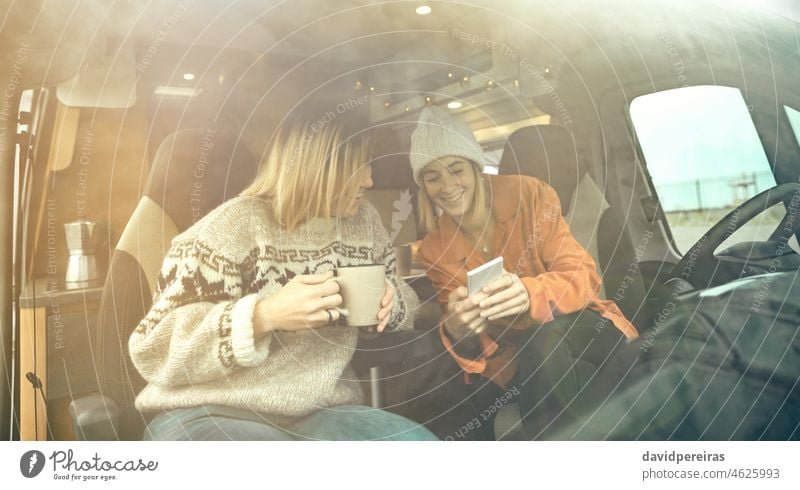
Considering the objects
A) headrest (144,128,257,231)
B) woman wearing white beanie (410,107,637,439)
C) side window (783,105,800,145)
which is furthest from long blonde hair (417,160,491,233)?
side window (783,105,800,145)

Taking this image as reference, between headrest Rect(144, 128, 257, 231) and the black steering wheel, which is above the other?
headrest Rect(144, 128, 257, 231)

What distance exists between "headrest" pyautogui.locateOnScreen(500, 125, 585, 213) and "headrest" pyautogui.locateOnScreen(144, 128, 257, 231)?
13.7 inches

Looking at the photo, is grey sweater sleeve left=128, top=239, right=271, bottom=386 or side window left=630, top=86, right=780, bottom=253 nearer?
grey sweater sleeve left=128, top=239, right=271, bottom=386

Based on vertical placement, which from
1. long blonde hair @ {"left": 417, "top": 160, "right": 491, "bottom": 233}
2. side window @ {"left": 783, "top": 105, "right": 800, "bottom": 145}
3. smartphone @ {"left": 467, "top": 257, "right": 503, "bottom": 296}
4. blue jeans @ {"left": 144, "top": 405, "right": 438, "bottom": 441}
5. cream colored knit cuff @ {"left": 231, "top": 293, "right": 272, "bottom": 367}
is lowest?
blue jeans @ {"left": 144, "top": 405, "right": 438, "bottom": 441}

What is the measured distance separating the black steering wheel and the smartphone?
271 mm

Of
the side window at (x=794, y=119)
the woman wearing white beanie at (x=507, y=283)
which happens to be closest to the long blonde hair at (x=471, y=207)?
the woman wearing white beanie at (x=507, y=283)

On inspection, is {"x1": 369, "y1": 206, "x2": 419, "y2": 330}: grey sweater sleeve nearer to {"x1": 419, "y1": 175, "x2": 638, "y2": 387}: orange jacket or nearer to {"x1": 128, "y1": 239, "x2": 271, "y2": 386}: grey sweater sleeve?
{"x1": 419, "y1": 175, "x2": 638, "y2": 387}: orange jacket

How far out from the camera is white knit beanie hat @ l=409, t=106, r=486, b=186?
772mm

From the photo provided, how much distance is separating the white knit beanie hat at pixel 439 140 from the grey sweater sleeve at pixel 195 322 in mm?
279

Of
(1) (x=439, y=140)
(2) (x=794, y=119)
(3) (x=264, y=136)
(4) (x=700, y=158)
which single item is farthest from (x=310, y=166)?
(2) (x=794, y=119)

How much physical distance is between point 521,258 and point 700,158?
1.10 ft

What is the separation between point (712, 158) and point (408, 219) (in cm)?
49

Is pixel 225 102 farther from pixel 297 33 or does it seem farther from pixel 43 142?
pixel 43 142

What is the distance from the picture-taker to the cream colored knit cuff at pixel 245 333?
0.72 meters
